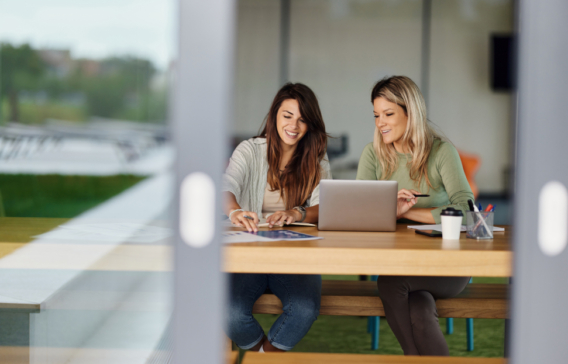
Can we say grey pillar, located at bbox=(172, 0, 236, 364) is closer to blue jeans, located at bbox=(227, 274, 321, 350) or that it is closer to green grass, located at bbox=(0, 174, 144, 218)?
blue jeans, located at bbox=(227, 274, 321, 350)

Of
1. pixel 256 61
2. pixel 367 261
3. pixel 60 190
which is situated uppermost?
pixel 256 61

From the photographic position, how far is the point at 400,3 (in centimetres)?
710

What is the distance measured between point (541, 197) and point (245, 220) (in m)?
0.99

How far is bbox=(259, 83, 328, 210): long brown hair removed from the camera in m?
2.25

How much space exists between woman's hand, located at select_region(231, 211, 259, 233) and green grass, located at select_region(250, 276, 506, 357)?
1114mm

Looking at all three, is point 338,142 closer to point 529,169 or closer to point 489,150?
point 489,150

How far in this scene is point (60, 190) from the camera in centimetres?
1395

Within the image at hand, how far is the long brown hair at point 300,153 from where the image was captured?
2.25 metres

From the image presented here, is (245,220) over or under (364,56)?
A: under

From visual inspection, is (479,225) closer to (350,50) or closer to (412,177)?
(412,177)

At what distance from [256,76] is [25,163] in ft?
32.4

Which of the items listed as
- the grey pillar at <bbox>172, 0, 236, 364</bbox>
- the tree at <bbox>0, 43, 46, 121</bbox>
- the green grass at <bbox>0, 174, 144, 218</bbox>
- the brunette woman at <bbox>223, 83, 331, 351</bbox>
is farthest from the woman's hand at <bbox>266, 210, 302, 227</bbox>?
the tree at <bbox>0, 43, 46, 121</bbox>


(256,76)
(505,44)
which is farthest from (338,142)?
(505,44)

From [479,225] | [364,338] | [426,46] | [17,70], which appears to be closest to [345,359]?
[479,225]
